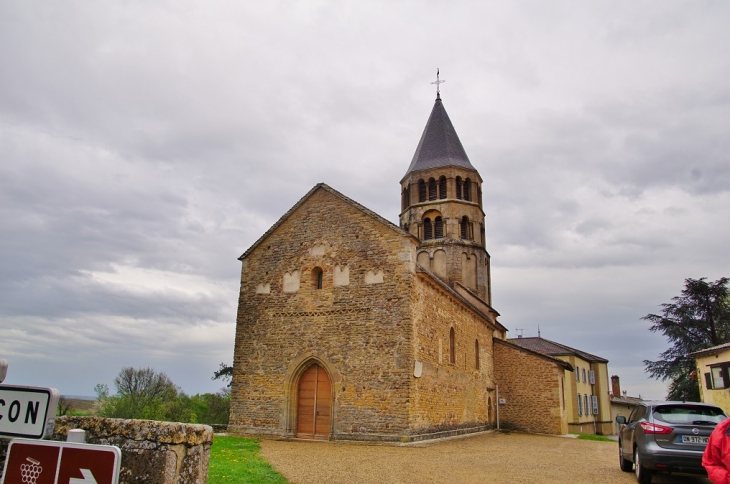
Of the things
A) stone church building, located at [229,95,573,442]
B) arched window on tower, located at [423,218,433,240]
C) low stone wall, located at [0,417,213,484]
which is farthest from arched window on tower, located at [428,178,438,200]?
low stone wall, located at [0,417,213,484]

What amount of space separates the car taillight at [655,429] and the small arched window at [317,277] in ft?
42.7

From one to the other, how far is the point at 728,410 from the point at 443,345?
11.8 m

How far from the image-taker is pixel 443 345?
22.0 metres

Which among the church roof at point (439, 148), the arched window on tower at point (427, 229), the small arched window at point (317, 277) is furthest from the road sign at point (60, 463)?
the church roof at point (439, 148)

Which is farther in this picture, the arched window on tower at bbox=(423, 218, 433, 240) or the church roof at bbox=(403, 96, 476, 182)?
the church roof at bbox=(403, 96, 476, 182)

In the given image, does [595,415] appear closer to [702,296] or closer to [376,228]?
[702,296]

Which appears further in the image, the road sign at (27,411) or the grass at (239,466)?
the grass at (239,466)

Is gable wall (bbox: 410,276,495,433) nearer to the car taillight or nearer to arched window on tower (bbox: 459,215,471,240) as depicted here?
arched window on tower (bbox: 459,215,471,240)

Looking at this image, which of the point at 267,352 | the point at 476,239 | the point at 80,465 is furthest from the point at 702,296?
the point at 80,465

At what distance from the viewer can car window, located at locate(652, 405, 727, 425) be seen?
959cm

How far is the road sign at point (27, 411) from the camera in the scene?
2.96 m

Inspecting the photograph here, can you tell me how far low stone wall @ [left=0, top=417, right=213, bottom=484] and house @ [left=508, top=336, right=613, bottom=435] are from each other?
33.3m

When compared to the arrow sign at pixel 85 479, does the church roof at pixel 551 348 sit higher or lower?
higher

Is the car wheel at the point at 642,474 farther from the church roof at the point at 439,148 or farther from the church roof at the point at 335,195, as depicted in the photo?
the church roof at the point at 439,148
